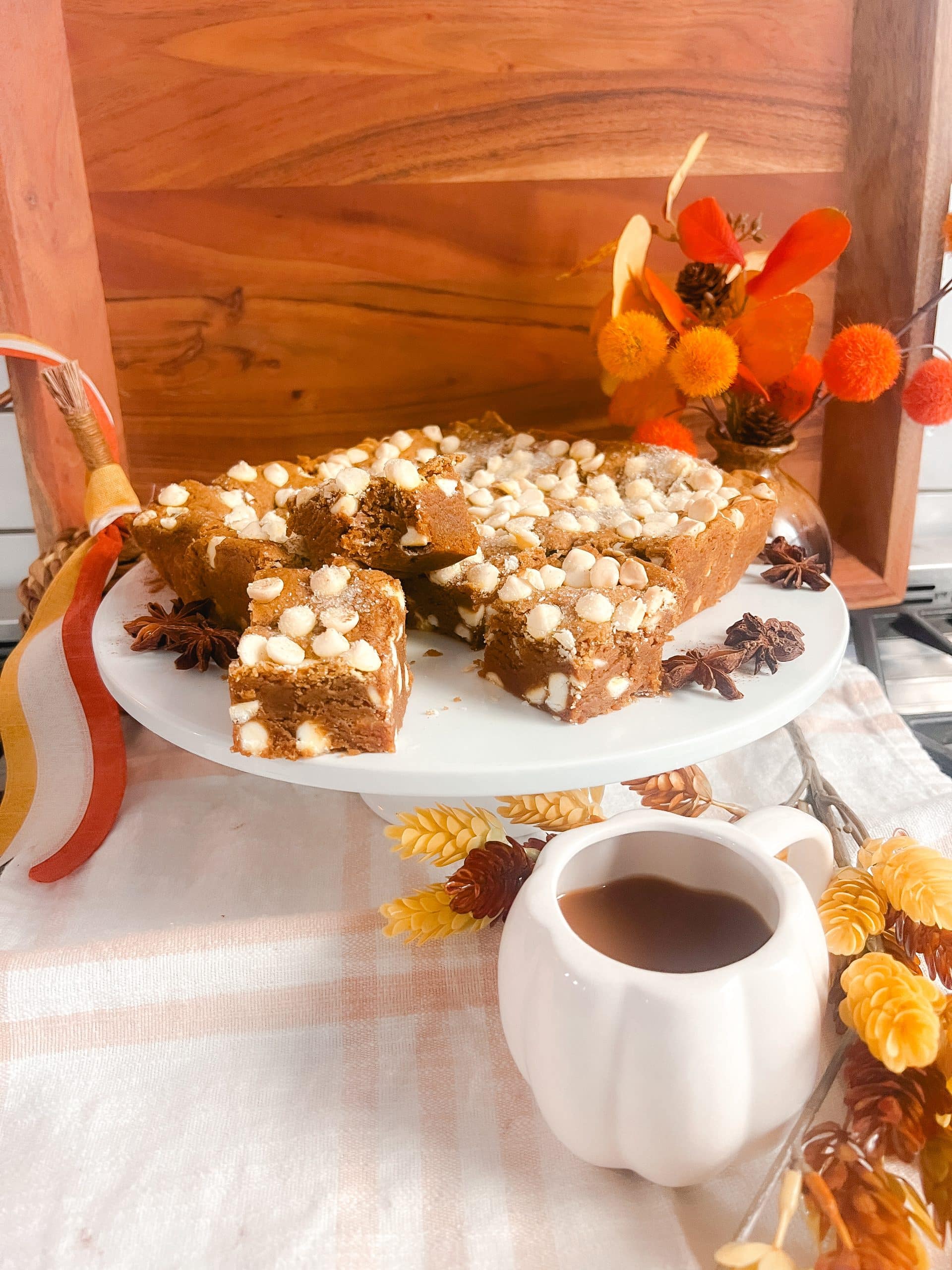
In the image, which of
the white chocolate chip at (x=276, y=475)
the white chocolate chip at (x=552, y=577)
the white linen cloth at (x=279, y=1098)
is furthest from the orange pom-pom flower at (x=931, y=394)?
the white chocolate chip at (x=276, y=475)

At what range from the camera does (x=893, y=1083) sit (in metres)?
0.64

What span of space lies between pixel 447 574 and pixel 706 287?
61 centimetres

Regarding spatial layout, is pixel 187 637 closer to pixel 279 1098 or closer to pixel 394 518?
pixel 394 518

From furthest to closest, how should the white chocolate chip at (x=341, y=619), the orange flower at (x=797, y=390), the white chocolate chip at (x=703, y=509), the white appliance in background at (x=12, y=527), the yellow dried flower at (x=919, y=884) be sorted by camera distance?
the white appliance in background at (x=12, y=527) → the orange flower at (x=797, y=390) → the white chocolate chip at (x=703, y=509) → the white chocolate chip at (x=341, y=619) → the yellow dried flower at (x=919, y=884)

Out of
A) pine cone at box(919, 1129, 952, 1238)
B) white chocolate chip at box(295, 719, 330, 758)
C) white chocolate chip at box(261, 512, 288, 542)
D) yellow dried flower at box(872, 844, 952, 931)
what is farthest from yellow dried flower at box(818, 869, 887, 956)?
white chocolate chip at box(261, 512, 288, 542)

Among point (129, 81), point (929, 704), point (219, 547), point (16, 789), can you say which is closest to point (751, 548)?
point (929, 704)

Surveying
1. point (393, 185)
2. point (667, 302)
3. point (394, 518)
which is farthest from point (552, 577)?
point (393, 185)

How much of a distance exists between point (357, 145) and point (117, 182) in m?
0.35

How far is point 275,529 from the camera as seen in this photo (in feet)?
3.57

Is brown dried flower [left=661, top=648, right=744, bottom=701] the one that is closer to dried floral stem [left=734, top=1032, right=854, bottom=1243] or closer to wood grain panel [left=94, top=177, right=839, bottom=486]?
dried floral stem [left=734, top=1032, right=854, bottom=1243]

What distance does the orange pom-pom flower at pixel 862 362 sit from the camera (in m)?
1.25

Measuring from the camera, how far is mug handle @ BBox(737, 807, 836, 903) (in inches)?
27.8

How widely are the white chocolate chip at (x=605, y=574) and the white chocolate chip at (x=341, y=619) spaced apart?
250 millimetres

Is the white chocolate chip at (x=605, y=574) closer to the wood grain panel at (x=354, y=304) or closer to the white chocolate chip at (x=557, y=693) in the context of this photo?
the white chocolate chip at (x=557, y=693)
